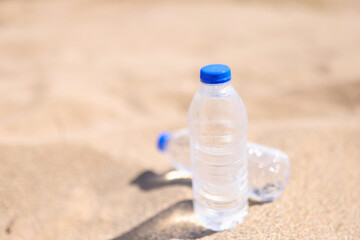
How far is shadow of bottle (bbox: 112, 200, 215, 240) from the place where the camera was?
59.9 inches

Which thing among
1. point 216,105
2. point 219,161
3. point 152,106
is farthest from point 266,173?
point 152,106

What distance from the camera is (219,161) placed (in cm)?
155

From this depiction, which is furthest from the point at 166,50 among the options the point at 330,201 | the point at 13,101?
the point at 330,201

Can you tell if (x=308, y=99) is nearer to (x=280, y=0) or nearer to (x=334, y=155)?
(x=334, y=155)

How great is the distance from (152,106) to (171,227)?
1.49 meters

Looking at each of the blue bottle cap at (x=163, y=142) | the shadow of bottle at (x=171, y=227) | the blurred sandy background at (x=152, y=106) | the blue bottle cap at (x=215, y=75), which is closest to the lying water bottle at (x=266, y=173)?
the blurred sandy background at (x=152, y=106)

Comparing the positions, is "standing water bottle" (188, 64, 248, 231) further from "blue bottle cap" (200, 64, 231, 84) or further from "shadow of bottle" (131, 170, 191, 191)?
"shadow of bottle" (131, 170, 191, 191)

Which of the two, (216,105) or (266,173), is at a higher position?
(216,105)

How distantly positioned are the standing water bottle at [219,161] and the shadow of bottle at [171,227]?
0.18 ft

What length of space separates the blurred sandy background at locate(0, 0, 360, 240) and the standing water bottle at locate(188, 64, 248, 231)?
0.27ft

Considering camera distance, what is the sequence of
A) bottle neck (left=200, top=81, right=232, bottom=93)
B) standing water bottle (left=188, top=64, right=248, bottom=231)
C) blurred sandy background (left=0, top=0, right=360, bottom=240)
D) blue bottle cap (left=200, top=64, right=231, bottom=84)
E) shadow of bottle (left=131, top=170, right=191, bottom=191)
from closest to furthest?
blue bottle cap (left=200, top=64, right=231, bottom=84)
bottle neck (left=200, top=81, right=232, bottom=93)
standing water bottle (left=188, top=64, right=248, bottom=231)
blurred sandy background (left=0, top=0, right=360, bottom=240)
shadow of bottle (left=131, top=170, right=191, bottom=191)

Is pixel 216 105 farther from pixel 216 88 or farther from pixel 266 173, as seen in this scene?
pixel 266 173

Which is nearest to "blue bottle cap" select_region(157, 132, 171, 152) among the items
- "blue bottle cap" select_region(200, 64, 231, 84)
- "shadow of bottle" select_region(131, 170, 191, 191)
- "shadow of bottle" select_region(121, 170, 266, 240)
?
"shadow of bottle" select_region(131, 170, 191, 191)

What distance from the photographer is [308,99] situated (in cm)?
285
